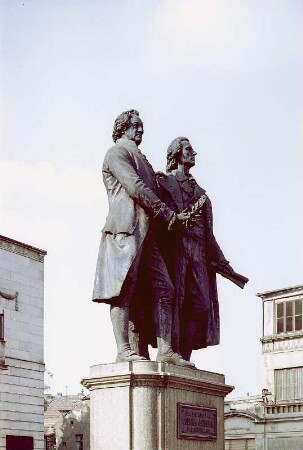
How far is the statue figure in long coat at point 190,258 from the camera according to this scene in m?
10.4

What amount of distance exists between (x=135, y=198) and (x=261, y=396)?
3734 centimetres

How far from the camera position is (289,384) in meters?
45.2

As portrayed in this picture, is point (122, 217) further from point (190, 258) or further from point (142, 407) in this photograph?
point (142, 407)

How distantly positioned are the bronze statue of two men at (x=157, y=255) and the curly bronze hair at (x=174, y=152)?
→ 0.01 m

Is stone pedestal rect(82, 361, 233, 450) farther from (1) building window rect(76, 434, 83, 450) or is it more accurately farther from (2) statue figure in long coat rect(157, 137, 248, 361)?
(1) building window rect(76, 434, 83, 450)

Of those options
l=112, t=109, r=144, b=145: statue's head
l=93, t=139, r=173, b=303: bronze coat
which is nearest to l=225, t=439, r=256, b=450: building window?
l=112, t=109, r=144, b=145: statue's head

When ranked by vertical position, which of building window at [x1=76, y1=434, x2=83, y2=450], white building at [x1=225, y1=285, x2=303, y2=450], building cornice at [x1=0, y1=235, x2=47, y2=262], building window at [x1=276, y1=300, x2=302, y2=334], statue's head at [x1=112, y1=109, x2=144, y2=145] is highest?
building cornice at [x1=0, y1=235, x2=47, y2=262]

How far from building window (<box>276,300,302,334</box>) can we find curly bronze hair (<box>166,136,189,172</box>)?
3553 centimetres

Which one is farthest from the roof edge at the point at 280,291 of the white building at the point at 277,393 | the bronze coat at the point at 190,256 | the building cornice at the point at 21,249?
the bronze coat at the point at 190,256

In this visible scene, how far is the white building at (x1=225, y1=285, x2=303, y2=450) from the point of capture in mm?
43781

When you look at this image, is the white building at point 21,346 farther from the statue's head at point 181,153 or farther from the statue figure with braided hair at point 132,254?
the statue figure with braided hair at point 132,254

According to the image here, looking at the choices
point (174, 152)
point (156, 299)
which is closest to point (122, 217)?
point (156, 299)

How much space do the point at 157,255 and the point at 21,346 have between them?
27.1m

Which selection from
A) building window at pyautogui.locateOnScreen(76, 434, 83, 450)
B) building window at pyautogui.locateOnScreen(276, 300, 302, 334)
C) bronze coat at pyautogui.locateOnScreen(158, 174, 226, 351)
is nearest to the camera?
bronze coat at pyautogui.locateOnScreen(158, 174, 226, 351)
